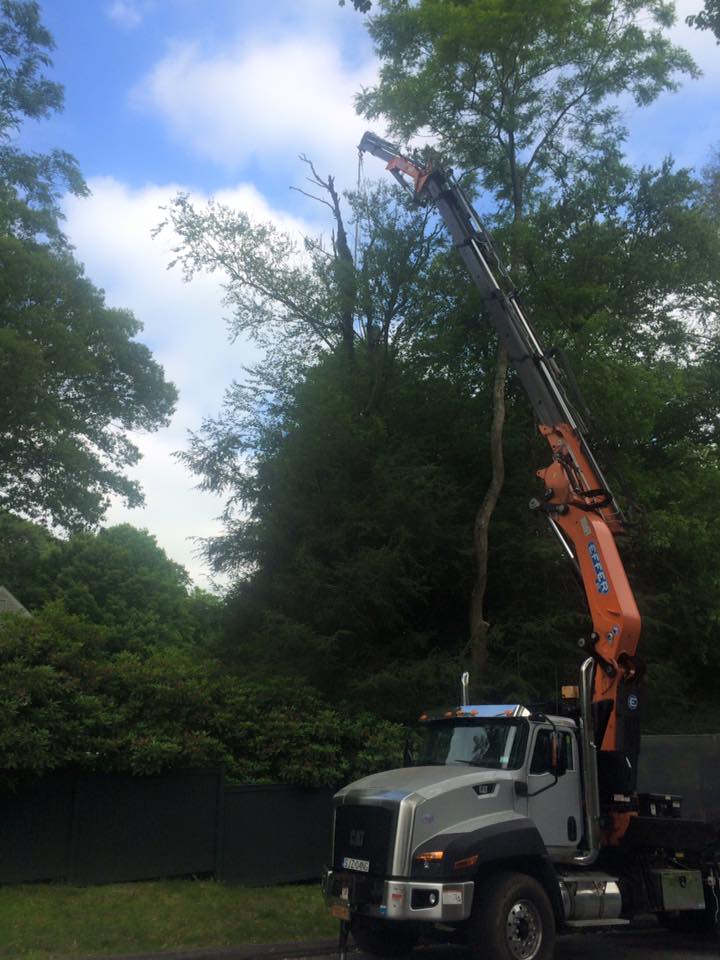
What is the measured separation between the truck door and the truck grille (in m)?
1.63

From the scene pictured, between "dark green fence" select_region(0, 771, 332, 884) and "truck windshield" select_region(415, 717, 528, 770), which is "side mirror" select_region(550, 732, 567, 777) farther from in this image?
"dark green fence" select_region(0, 771, 332, 884)

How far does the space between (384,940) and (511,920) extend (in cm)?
171

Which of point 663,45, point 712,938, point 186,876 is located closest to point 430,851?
point 712,938

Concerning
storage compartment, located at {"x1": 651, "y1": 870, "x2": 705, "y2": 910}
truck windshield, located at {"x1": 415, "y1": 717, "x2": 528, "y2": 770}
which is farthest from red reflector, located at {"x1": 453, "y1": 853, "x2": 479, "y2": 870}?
storage compartment, located at {"x1": 651, "y1": 870, "x2": 705, "y2": 910}

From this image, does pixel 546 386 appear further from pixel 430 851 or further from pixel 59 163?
pixel 59 163

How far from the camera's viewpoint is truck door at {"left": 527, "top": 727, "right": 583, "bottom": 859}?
976 centimetres

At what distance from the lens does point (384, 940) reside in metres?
9.97

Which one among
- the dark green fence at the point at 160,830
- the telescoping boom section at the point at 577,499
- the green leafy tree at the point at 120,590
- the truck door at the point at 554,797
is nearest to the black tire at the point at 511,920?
the truck door at the point at 554,797

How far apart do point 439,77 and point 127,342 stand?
1240 centimetres

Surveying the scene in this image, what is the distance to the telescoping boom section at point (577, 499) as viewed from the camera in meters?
10.8

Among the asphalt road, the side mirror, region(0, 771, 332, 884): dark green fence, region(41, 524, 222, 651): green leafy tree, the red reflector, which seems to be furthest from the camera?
region(41, 524, 222, 651): green leafy tree

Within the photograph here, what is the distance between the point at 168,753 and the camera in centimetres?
1288

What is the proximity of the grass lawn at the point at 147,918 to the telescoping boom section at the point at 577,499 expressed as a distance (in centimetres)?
463

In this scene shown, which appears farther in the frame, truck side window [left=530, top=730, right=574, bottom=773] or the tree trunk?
the tree trunk
